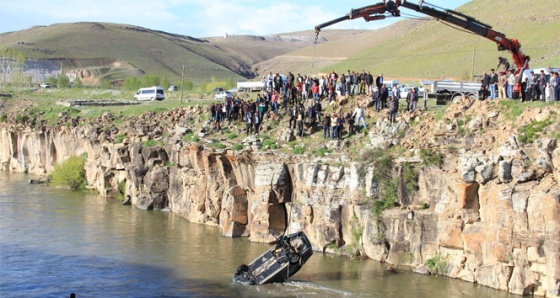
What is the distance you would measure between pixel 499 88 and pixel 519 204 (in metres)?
9.98

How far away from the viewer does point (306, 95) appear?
162 feet

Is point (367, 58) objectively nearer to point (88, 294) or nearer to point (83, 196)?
point (83, 196)

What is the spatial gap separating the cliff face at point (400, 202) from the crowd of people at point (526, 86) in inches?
149

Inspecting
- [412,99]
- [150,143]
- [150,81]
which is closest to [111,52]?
[150,81]

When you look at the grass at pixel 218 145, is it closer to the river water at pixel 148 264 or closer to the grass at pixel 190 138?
the grass at pixel 190 138

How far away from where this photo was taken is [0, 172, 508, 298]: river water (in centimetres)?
3206

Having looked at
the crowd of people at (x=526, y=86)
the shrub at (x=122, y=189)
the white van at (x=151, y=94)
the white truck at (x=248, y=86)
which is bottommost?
the shrub at (x=122, y=189)

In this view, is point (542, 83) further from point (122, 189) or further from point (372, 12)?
point (122, 189)

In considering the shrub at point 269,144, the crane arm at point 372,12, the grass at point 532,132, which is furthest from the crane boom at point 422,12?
the shrub at point 269,144

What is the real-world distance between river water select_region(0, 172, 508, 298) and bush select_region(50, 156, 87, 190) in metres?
8.89

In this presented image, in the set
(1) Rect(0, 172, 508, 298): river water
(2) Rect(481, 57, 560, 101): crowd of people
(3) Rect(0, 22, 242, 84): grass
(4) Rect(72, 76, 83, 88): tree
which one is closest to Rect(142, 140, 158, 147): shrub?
(1) Rect(0, 172, 508, 298): river water

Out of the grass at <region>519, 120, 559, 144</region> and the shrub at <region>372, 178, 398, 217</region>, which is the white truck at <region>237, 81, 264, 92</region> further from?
the grass at <region>519, 120, 559, 144</region>

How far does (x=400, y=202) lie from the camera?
1412 inches

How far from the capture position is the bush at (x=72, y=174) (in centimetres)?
5844
